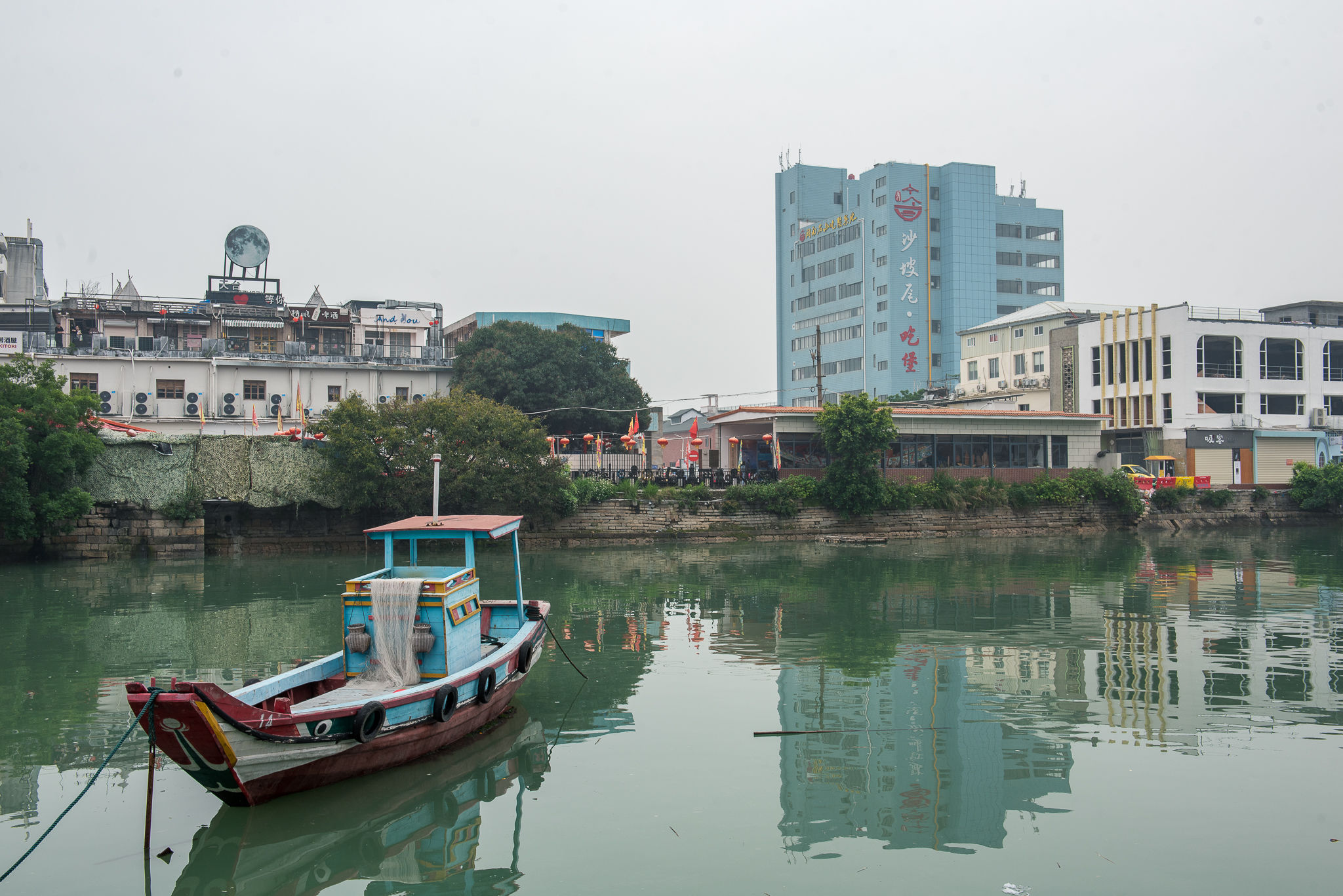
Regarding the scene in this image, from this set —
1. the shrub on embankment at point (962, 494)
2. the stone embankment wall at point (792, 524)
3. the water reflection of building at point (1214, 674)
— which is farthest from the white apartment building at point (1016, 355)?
the water reflection of building at point (1214, 674)

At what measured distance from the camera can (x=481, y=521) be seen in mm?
11547

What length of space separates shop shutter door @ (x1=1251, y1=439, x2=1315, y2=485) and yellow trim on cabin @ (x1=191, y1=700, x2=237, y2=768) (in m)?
41.9

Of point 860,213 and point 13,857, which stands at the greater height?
point 860,213

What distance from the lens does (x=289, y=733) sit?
7551 millimetres

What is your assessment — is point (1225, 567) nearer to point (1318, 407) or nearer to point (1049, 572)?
point (1049, 572)

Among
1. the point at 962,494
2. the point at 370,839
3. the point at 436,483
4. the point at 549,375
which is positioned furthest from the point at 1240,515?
the point at 370,839

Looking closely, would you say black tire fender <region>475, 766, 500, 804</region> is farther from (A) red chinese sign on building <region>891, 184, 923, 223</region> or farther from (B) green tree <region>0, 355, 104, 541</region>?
(A) red chinese sign on building <region>891, 184, 923, 223</region>

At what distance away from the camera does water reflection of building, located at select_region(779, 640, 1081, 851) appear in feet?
25.2

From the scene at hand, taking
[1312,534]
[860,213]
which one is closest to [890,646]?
[1312,534]

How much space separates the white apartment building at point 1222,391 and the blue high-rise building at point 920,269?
72.9ft

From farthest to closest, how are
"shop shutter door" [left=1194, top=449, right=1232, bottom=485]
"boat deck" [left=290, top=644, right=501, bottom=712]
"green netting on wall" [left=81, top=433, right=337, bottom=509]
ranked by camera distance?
"shop shutter door" [left=1194, top=449, right=1232, bottom=485], "green netting on wall" [left=81, top=433, right=337, bottom=509], "boat deck" [left=290, top=644, right=501, bottom=712]

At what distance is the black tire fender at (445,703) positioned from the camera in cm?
888

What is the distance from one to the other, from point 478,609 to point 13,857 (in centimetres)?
445

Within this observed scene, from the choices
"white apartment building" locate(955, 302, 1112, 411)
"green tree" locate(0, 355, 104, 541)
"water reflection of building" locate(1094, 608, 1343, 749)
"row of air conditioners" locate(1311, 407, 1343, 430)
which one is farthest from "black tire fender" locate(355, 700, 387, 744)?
"row of air conditioners" locate(1311, 407, 1343, 430)
